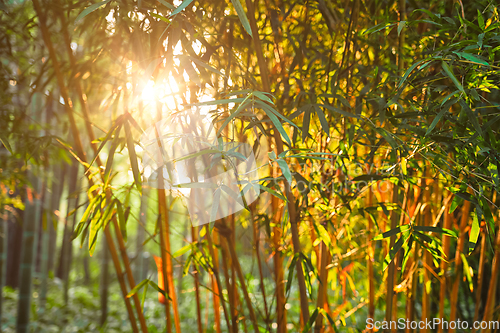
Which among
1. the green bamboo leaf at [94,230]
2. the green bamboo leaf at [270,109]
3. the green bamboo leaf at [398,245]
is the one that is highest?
the green bamboo leaf at [270,109]

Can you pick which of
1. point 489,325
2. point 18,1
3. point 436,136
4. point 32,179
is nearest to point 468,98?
point 436,136

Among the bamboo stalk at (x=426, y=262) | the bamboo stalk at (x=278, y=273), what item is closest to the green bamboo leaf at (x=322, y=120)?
the bamboo stalk at (x=278, y=273)

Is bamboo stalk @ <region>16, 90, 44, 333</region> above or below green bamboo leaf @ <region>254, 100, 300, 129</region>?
below

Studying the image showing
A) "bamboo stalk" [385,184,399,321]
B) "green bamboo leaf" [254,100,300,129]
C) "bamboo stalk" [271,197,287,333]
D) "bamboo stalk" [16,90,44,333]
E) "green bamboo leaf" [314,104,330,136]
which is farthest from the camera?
"bamboo stalk" [16,90,44,333]

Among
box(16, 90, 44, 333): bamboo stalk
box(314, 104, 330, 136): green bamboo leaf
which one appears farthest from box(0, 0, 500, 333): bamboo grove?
box(16, 90, 44, 333): bamboo stalk

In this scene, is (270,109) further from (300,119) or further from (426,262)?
(426,262)

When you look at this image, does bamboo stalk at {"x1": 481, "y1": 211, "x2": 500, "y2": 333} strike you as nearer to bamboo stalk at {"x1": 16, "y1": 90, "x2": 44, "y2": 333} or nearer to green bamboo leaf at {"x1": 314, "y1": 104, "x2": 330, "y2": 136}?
green bamboo leaf at {"x1": 314, "y1": 104, "x2": 330, "y2": 136}

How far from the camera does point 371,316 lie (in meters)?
A: 1.35

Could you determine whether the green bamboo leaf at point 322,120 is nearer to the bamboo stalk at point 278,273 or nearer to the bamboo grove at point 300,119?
the bamboo grove at point 300,119

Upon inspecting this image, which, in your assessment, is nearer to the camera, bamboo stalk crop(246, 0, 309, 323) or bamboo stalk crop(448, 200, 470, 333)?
bamboo stalk crop(246, 0, 309, 323)

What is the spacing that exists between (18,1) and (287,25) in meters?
1.39

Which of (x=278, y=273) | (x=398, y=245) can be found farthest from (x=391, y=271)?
(x=278, y=273)

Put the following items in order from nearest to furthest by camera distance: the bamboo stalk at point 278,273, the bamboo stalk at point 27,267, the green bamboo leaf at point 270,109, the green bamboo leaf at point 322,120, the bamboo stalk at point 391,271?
the green bamboo leaf at point 270,109
the green bamboo leaf at point 322,120
the bamboo stalk at point 391,271
the bamboo stalk at point 278,273
the bamboo stalk at point 27,267

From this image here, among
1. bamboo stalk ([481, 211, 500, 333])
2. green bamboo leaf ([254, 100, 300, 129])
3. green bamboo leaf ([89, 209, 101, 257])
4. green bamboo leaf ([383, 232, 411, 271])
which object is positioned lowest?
bamboo stalk ([481, 211, 500, 333])
